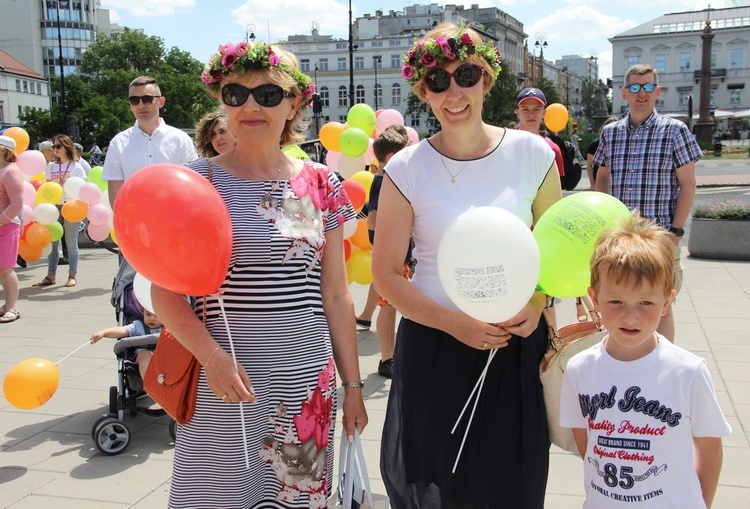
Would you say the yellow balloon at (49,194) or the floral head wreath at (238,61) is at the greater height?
the floral head wreath at (238,61)

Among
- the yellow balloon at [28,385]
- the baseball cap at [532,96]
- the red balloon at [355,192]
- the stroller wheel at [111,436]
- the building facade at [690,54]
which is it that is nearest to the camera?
the yellow balloon at [28,385]

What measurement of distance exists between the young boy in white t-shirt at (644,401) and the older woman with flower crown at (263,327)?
2.56 feet

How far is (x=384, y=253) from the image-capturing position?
246 cm

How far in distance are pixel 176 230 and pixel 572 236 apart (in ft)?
4.07

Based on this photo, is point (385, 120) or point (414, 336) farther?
point (385, 120)

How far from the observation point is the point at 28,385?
3941 millimetres

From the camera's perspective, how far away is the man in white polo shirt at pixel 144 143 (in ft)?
18.8

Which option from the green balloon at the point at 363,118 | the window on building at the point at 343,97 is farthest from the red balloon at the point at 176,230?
the window on building at the point at 343,97

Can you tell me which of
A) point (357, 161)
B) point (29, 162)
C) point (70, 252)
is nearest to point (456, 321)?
point (357, 161)

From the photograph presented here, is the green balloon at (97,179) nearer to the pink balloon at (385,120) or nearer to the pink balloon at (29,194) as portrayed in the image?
the pink balloon at (29,194)

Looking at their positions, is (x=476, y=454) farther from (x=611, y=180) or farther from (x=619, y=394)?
(x=611, y=180)

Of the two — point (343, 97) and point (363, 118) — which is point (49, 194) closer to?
point (363, 118)

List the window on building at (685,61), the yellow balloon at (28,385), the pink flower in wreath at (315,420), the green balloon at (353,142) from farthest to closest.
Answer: the window on building at (685,61) < the green balloon at (353,142) < the yellow balloon at (28,385) < the pink flower in wreath at (315,420)

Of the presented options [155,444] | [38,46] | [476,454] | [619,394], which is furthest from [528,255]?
[38,46]
